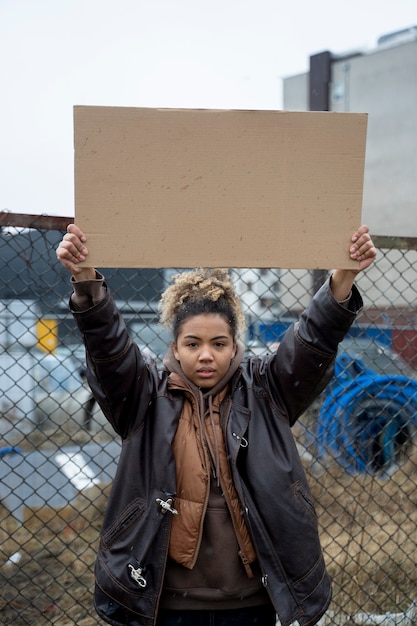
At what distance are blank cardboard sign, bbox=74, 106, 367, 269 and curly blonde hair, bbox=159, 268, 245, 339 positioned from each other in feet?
0.91

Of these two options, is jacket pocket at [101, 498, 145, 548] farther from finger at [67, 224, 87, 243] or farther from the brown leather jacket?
finger at [67, 224, 87, 243]

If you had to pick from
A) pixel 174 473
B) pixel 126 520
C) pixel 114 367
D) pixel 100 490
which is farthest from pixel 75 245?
pixel 100 490

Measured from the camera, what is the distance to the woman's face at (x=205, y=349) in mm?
2082

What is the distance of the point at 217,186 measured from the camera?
74.6 inches

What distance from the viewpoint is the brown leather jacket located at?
195 cm

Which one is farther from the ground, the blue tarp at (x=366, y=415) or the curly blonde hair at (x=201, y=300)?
the curly blonde hair at (x=201, y=300)

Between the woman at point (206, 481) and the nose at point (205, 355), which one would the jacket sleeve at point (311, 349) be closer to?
the woman at point (206, 481)

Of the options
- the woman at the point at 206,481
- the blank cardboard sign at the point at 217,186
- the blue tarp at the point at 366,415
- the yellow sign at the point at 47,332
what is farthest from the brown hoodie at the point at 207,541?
the blue tarp at the point at 366,415

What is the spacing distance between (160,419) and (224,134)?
900 millimetres

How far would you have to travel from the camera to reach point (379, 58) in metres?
21.7

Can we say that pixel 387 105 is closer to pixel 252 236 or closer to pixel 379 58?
pixel 379 58

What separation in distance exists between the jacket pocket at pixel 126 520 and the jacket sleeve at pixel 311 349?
55 centimetres

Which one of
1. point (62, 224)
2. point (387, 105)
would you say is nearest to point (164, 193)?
point (62, 224)

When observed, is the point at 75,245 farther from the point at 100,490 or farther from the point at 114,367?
the point at 100,490
